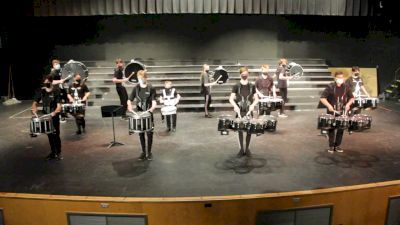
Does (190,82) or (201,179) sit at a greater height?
(190,82)

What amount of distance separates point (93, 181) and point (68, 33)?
32.6 feet

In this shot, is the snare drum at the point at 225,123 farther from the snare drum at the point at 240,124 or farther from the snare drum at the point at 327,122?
the snare drum at the point at 327,122

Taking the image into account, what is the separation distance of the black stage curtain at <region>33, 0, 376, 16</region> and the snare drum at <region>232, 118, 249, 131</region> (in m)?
7.99

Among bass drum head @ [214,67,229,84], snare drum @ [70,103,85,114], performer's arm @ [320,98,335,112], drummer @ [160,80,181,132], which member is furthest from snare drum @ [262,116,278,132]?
bass drum head @ [214,67,229,84]

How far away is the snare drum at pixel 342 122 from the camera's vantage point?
6871mm

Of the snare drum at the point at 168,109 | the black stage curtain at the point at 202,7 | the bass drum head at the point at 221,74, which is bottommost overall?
the snare drum at the point at 168,109

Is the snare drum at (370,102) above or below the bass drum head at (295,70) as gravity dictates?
below

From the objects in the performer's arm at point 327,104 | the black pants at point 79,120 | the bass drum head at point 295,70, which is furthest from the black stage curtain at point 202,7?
the performer's arm at point 327,104

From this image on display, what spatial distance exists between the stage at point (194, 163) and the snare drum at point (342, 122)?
0.70m

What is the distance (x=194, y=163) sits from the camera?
716cm

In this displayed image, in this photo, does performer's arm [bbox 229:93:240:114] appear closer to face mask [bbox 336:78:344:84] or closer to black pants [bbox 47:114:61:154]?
face mask [bbox 336:78:344:84]

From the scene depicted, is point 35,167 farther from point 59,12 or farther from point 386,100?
point 386,100

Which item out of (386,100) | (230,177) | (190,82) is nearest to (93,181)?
(230,177)

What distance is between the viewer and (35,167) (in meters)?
7.05
